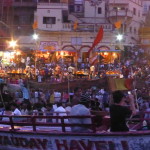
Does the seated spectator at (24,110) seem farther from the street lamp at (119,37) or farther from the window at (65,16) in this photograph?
the window at (65,16)

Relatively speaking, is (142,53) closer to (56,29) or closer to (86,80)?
(56,29)

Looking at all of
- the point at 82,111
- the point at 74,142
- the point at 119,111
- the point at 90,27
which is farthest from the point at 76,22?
the point at 119,111

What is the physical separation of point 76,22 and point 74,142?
39360 millimetres

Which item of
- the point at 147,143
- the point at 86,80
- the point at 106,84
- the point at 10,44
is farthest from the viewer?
the point at 10,44

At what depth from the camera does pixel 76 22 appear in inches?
1907

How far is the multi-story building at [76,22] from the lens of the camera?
4775 centimetres

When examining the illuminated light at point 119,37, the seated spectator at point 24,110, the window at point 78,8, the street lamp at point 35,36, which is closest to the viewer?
the seated spectator at point 24,110

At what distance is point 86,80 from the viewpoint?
106 feet

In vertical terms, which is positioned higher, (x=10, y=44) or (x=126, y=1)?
(x=126, y=1)

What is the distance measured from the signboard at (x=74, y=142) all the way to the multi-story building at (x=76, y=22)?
34.7 m

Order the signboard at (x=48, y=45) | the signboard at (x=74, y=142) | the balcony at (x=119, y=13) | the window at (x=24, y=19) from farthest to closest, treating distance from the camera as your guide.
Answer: the window at (x=24, y=19)
the balcony at (x=119, y=13)
the signboard at (x=48, y=45)
the signboard at (x=74, y=142)

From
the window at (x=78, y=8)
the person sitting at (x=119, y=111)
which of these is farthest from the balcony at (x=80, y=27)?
the person sitting at (x=119, y=111)

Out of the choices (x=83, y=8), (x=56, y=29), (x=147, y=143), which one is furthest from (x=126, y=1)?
(x=147, y=143)

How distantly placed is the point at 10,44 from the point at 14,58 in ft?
16.8
